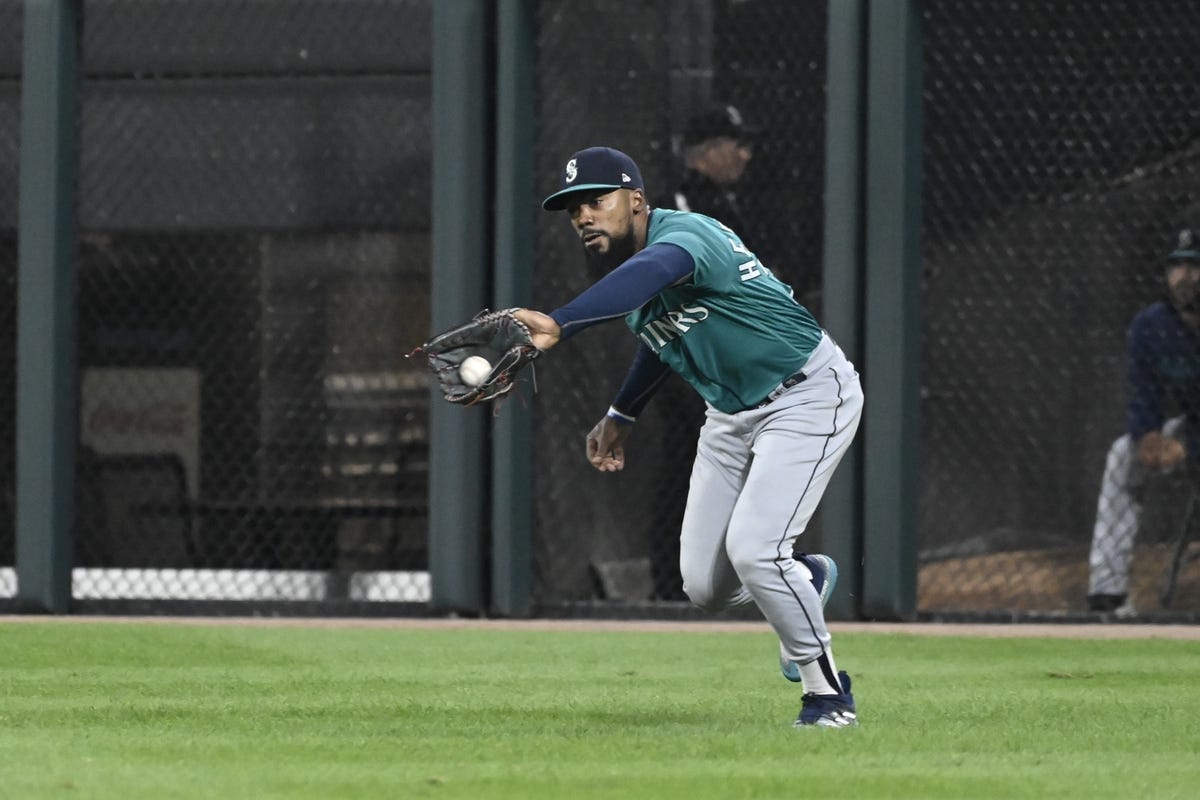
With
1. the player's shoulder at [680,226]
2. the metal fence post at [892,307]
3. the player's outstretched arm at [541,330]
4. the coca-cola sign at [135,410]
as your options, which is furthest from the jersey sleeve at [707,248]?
the coca-cola sign at [135,410]

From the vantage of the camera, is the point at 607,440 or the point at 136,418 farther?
the point at 136,418

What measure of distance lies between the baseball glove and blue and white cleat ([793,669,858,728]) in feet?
4.77

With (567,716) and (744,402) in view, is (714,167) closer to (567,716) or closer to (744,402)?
(744,402)

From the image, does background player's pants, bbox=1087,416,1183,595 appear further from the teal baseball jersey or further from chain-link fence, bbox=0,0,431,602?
the teal baseball jersey

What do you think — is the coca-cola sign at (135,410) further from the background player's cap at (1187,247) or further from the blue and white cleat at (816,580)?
the blue and white cleat at (816,580)

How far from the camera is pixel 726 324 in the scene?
6.21m

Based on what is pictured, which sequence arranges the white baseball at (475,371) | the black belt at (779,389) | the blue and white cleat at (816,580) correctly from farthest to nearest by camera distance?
the blue and white cleat at (816,580), the black belt at (779,389), the white baseball at (475,371)

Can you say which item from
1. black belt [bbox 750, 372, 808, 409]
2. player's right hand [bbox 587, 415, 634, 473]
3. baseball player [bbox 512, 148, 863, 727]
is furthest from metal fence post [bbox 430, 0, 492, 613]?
black belt [bbox 750, 372, 808, 409]

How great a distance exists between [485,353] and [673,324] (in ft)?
3.27

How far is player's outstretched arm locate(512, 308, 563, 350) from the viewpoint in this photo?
530cm

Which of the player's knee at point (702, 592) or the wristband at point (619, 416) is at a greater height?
the wristband at point (619, 416)

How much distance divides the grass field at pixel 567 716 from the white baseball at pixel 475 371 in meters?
0.94

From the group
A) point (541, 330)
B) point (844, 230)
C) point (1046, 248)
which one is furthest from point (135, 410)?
point (541, 330)

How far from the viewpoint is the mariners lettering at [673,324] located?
20.3 feet
